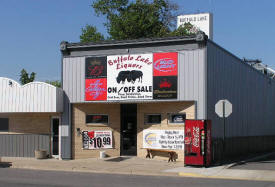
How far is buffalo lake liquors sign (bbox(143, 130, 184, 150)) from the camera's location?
2142 centimetres

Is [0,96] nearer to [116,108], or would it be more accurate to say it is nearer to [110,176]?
[116,108]

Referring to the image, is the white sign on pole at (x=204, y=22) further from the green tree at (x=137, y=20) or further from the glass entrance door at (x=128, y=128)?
the glass entrance door at (x=128, y=128)

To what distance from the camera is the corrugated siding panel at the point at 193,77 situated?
67.3ft

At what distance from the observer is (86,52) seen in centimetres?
2327

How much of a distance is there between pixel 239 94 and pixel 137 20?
22.5 m

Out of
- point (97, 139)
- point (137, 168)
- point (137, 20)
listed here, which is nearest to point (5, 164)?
point (97, 139)

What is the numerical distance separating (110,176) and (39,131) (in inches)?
340

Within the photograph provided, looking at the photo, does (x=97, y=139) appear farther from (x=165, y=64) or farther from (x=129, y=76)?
(x=165, y=64)

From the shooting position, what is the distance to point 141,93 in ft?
71.1

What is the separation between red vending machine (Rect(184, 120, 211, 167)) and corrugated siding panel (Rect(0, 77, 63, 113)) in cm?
711

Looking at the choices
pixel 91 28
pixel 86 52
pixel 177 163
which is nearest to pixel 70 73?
pixel 86 52

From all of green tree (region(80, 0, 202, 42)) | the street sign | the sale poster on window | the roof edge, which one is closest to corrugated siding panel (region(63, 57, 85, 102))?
the roof edge

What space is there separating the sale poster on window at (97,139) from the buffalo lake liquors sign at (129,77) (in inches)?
86.2

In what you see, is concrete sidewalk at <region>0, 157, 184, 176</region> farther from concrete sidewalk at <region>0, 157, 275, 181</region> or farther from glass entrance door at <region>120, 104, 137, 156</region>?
glass entrance door at <region>120, 104, 137, 156</region>
